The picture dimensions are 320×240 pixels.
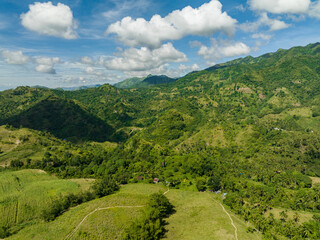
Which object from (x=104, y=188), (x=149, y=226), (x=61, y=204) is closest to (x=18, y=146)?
(x=61, y=204)

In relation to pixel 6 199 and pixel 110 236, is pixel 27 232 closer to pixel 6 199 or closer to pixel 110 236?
pixel 6 199

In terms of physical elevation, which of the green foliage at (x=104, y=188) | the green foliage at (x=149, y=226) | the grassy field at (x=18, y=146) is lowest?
the green foliage at (x=104, y=188)

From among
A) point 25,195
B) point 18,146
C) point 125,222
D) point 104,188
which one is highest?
point 18,146

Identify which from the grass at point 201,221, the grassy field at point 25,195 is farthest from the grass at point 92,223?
the grass at point 201,221

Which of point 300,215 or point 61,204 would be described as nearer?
point 61,204

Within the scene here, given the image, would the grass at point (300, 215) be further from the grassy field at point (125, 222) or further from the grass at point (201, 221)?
the grassy field at point (125, 222)

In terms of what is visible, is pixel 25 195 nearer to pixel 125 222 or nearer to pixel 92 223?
pixel 92 223
